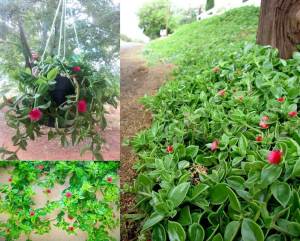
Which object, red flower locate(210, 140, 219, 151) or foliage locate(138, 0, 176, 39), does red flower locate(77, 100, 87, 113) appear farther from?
foliage locate(138, 0, 176, 39)

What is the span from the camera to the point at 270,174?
101 centimetres

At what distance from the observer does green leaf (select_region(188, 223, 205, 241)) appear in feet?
3.27

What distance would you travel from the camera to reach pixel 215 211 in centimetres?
107

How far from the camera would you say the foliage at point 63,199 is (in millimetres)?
1468

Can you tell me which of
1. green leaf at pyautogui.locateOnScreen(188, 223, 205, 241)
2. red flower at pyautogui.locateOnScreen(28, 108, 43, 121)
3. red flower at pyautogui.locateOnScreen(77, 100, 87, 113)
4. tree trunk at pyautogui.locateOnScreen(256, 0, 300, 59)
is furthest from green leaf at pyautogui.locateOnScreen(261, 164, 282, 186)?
tree trunk at pyautogui.locateOnScreen(256, 0, 300, 59)

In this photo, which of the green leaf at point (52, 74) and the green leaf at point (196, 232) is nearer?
the green leaf at point (196, 232)

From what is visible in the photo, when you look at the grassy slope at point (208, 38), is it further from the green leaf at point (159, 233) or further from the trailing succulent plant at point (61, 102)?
the green leaf at point (159, 233)

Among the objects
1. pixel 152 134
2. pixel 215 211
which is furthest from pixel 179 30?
pixel 215 211

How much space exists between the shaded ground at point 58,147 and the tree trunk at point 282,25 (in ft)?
4.18

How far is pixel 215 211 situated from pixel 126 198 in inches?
21.1

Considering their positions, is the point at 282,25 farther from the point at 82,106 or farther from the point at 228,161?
the point at 82,106

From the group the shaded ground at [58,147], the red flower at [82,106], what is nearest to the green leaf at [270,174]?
the shaded ground at [58,147]

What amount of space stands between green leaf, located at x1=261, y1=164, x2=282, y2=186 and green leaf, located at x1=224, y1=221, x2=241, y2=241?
140mm

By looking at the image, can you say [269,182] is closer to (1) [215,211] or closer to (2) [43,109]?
(1) [215,211]
